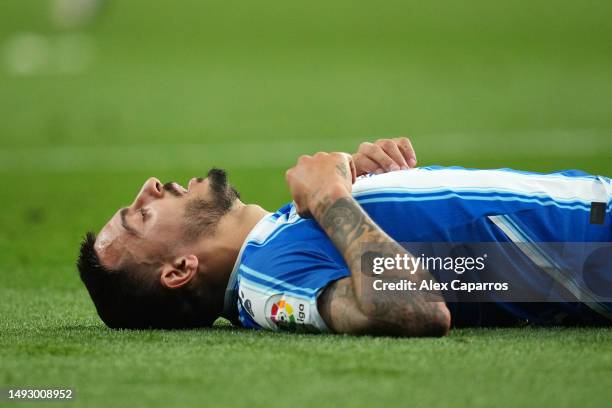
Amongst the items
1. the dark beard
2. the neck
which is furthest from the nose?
the neck

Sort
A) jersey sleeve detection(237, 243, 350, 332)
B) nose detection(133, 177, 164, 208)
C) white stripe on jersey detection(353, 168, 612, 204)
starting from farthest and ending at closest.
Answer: nose detection(133, 177, 164, 208), white stripe on jersey detection(353, 168, 612, 204), jersey sleeve detection(237, 243, 350, 332)

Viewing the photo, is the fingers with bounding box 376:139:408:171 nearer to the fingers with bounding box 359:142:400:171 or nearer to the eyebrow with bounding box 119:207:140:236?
the fingers with bounding box 359:142:400:171

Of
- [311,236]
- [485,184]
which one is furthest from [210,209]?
[485,184]

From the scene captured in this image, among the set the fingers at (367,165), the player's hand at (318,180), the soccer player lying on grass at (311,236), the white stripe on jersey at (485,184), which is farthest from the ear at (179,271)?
the fingers at (367,165)

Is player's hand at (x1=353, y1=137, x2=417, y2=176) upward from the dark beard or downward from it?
upward

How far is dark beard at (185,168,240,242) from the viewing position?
12.1 ft

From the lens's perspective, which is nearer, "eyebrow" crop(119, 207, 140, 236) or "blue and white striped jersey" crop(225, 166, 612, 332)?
"blue and white striped jersey" crop(225, 166, 612, 332)

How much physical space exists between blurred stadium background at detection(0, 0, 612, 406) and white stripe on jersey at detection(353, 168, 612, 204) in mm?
467

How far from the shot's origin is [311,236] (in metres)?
3.47

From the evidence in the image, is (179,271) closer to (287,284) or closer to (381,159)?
(287,284)

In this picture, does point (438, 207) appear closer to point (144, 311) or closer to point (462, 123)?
point (144, 311)

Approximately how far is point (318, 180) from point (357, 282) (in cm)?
41

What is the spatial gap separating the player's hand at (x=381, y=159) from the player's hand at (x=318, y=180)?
0.32 m

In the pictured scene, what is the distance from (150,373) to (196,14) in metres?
19.6
